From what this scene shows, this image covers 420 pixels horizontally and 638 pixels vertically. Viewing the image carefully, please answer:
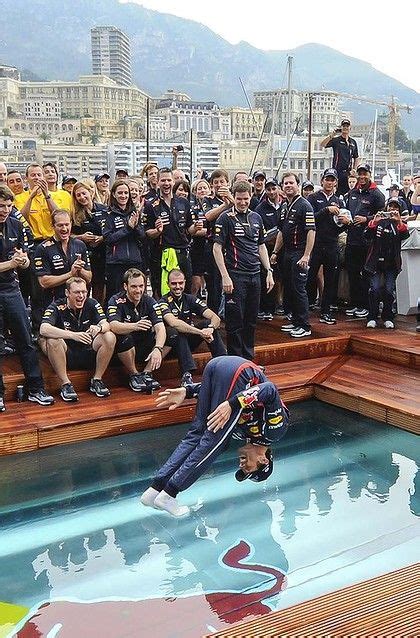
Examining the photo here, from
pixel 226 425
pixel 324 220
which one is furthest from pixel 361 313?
pixel 226 425

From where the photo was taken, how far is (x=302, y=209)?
6.68m

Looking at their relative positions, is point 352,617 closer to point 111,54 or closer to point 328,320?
point 328,320

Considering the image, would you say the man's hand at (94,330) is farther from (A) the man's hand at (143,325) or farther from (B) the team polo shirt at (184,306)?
(B) the team polo shirt at (184,306)

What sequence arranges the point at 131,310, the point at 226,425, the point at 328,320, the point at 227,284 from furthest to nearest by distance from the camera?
the point at 328,320
the point at 227,284
the point at 131,310
the point at 226,425

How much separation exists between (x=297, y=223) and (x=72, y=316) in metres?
Answer: 2.48

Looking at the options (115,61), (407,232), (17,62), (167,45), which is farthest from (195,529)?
(167,45)

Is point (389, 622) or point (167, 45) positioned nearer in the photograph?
point (389, 622)

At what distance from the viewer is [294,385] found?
19.8ft

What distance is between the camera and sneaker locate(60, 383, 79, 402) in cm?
546

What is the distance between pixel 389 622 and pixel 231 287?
12.0 ft

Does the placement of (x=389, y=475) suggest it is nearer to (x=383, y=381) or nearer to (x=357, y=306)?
(x=383, y=381)

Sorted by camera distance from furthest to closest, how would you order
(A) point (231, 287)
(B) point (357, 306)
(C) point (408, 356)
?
(B) point (357, 306)
(C) point (408, 356)
(A) point (231, 287)

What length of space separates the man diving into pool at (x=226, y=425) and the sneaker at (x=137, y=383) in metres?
1.74

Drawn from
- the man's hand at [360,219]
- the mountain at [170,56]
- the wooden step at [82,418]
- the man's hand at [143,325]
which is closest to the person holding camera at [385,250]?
the man's hand at [360,219]
